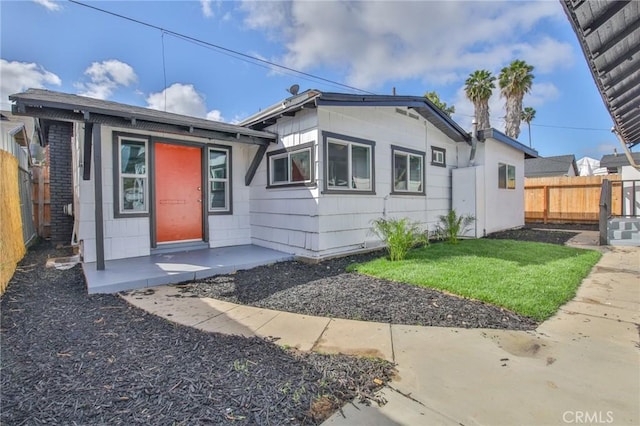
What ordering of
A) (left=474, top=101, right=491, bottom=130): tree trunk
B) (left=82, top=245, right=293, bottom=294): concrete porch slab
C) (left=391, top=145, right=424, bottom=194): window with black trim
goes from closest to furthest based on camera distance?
(left=82, top=245, right=293, bottom=294): concrete porch slab < (left=391, top=145, right=424, bottom=194): window with black trim < (left=474, top=101, right=491, bottom=130): tree trunk

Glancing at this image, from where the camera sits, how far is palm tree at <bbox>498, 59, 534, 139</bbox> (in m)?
19.7

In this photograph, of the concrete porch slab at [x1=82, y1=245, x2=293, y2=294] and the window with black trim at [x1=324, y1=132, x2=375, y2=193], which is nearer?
the concrete porch slab at [x1=82, y1=245, x2=293, y2=294]

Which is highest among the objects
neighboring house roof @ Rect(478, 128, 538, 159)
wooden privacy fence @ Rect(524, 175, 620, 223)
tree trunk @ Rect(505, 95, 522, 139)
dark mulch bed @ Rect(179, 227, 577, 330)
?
tree trunk @ Rect(505, 95, 522, 139)

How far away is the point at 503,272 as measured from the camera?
4.71 metres

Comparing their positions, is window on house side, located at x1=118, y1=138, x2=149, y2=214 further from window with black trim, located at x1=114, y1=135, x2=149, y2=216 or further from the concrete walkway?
the concrete walkway

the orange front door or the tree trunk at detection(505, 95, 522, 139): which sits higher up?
the tree trunk at detection(505, 95, 522, 139)

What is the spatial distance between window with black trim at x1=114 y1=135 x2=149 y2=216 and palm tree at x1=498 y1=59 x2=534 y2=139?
73.4 ft

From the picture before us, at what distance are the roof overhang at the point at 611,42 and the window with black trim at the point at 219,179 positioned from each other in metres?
6.17

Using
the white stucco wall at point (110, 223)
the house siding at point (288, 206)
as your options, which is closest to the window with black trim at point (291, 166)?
the house siding at point (288, 206)

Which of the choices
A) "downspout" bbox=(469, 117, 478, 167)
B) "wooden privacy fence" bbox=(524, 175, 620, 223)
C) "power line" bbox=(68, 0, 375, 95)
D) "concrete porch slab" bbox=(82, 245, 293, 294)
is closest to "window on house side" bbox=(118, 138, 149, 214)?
"concrete porch slab" bbox=(82, 245, 293, 294)

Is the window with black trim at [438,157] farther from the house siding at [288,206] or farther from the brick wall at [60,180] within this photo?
the brick wall at [60,180]

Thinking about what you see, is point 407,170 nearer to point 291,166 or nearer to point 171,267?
point 291,166

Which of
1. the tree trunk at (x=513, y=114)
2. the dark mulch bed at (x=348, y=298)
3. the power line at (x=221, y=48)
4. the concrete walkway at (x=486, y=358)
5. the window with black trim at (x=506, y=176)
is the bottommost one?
the concrete walkway at (x=486, y=358)

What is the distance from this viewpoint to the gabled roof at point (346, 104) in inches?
217
